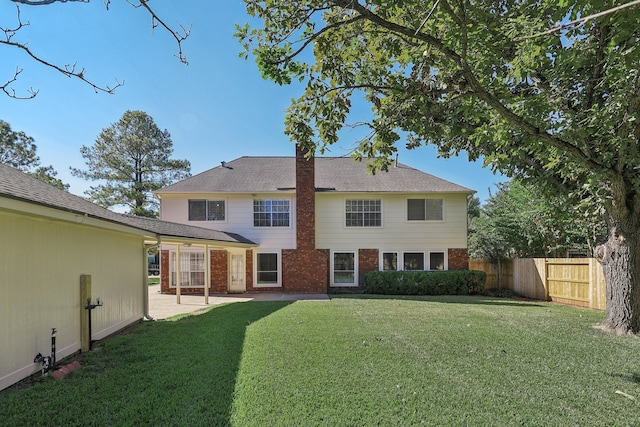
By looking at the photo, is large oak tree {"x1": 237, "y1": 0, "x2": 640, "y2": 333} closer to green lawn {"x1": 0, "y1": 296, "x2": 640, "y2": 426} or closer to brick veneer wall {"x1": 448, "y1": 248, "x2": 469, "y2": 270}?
green lawn {"x1": 0, "y1": 296, "x2": 640, "y2": 426}

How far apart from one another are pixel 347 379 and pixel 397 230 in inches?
491

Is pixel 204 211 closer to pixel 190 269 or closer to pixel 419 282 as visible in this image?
pixel 190 269

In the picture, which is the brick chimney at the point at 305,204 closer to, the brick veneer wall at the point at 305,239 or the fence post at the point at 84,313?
the brick veneer wall at the point at 305,239

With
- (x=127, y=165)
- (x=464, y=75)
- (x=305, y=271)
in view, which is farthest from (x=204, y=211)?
(x=127, y=165)

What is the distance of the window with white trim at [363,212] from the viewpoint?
16578mm

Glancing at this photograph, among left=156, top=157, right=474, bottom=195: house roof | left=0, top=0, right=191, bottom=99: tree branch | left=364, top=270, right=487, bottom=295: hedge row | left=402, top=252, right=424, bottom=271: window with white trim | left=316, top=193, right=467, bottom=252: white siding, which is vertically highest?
left=156, top=157, right=474, bottom=195: house roof

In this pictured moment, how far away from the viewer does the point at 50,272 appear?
215 inches

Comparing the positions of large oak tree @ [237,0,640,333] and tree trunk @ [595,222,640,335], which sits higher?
large oak tree @ [237,0,640,333]

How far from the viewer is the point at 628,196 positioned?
7.49 m

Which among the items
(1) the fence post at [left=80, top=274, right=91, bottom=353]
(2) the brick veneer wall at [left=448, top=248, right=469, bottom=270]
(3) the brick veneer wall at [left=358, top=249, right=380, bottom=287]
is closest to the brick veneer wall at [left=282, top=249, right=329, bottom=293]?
(3) the brick veneer wall at [left=358, top=249, right=380, bottom=287]

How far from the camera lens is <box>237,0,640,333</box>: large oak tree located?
4.68 m

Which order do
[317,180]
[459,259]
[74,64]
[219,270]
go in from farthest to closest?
[317,180] → [219,270] → [459,259] → [74,64]

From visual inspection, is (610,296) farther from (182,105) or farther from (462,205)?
(182,105)

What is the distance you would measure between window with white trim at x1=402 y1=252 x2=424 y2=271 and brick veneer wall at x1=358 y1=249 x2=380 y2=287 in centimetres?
128
